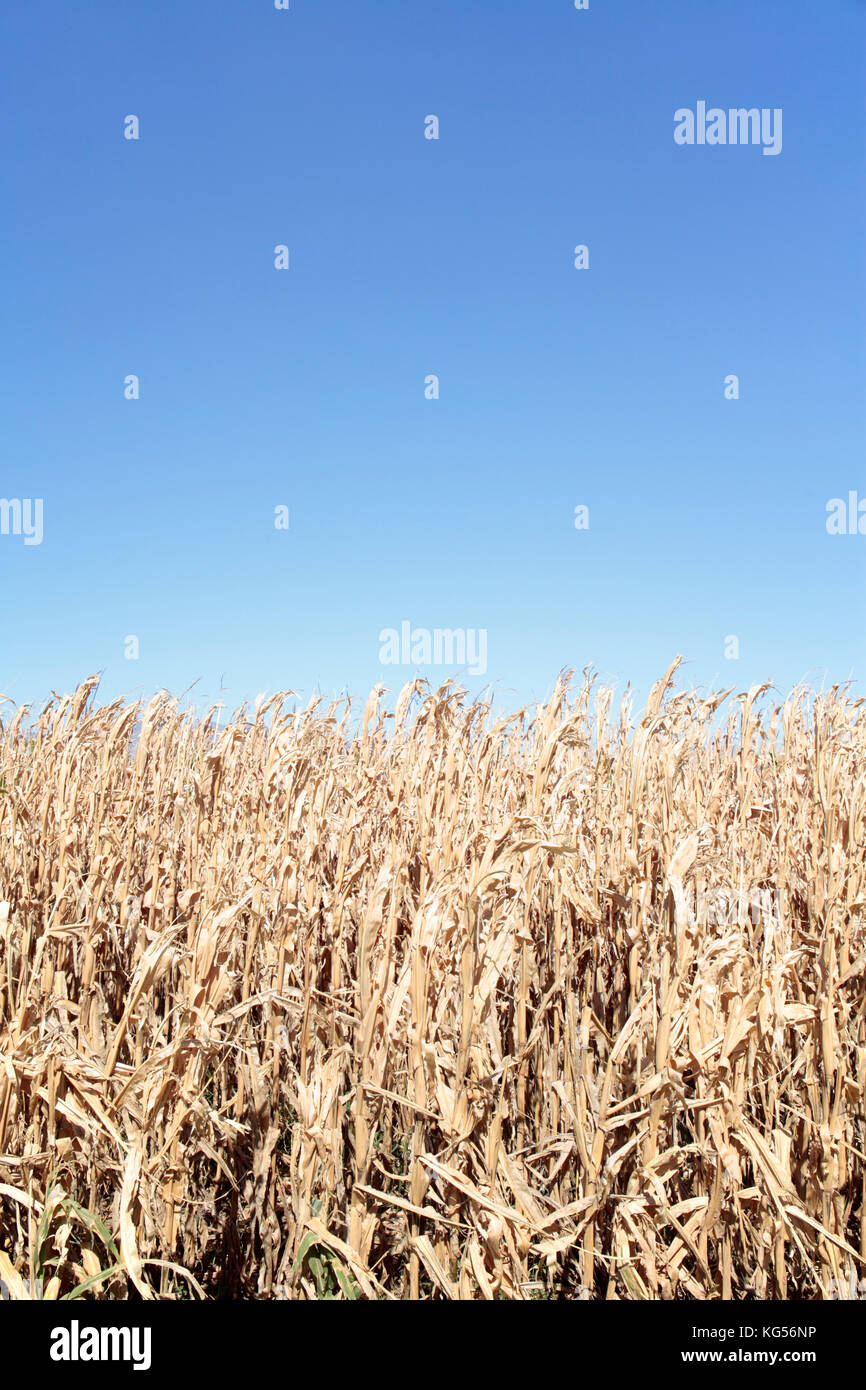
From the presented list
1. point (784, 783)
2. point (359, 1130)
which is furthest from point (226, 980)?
point (784, 783)

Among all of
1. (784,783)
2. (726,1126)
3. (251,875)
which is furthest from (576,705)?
(726,1126)

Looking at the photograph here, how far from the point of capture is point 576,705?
429 centimetres

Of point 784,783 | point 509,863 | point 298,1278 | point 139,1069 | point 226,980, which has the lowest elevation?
point 298,1278

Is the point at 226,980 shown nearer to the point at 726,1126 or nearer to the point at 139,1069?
the point at 139,1069

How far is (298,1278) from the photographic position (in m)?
1.64

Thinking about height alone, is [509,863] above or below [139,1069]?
above
